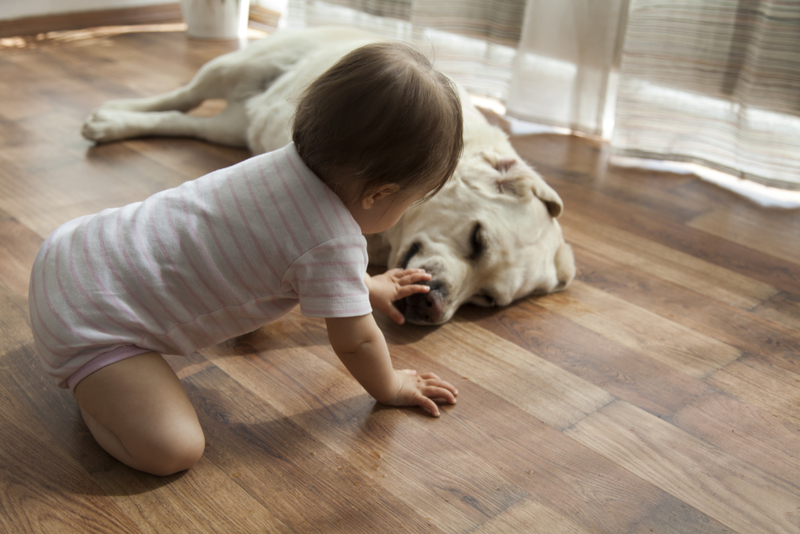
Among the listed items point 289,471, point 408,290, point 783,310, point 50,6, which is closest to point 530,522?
point 289,471

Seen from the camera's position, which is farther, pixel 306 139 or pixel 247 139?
pixel 247 139

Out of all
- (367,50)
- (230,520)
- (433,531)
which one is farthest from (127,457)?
(367,50)

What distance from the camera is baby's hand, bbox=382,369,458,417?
4.43ft

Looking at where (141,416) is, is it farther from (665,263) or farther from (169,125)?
(169,125)

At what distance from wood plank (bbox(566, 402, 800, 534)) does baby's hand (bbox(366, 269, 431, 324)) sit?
18.7 inches

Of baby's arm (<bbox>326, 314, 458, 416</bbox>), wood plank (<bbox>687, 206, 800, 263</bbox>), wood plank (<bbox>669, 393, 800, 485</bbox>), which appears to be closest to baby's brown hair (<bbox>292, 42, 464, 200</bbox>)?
baby's arm (<bbox>326, 314, 458, 416</bbox>)

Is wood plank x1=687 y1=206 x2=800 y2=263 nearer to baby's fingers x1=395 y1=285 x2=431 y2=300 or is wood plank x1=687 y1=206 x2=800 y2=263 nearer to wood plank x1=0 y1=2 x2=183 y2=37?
baby's fingers x1=395 y1=285 x2=431 y2=300

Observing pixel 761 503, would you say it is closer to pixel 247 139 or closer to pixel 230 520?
pixel 230 520

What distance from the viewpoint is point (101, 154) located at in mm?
2436

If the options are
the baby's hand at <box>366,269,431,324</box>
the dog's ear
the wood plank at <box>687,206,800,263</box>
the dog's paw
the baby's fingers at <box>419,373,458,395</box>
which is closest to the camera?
the baby's fingers at <box>419,373,458,395</box>

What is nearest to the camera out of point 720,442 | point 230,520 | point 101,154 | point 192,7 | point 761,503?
point 230,520

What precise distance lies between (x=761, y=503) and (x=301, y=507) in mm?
790

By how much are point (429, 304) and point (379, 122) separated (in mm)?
617

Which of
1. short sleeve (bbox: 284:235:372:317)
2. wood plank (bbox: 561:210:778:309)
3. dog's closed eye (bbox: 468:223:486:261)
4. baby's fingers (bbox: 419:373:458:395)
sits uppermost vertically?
short sleeve (bbox: 284:235:372:317)
